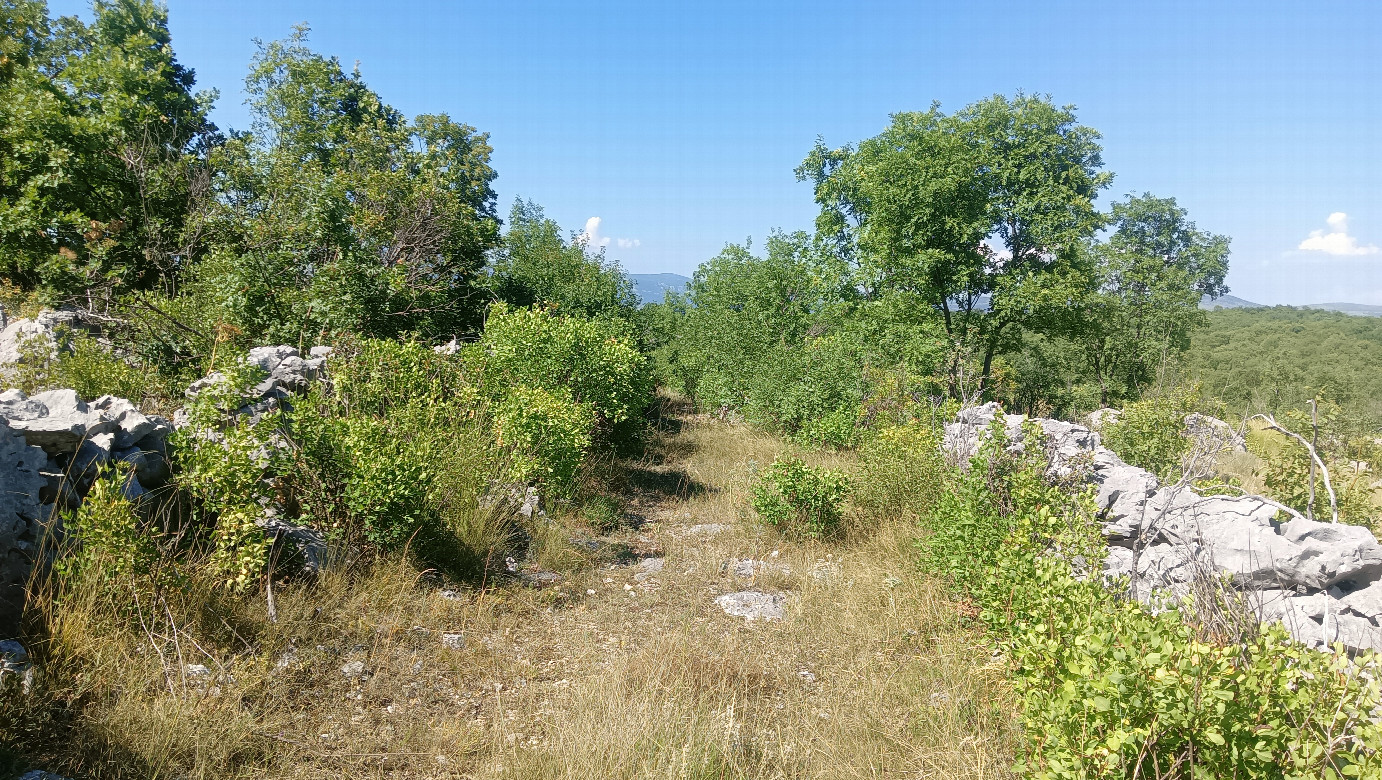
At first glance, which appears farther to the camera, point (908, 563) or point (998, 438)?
point (908, 563)

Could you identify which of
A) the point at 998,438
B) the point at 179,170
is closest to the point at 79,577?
the point at 998,438

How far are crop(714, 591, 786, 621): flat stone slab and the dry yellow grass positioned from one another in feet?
0.37

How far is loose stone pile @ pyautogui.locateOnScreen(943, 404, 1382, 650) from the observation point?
358cm

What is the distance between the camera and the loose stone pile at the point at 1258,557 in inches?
141

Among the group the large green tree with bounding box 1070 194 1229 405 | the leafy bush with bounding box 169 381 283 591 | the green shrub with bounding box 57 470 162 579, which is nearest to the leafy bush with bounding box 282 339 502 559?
the leafy bush with bounding box 169 381 283 591

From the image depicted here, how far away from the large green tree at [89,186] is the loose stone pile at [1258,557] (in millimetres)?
11790

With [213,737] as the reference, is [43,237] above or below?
above

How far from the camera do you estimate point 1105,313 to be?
812 inches

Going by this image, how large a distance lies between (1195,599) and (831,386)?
8418mm

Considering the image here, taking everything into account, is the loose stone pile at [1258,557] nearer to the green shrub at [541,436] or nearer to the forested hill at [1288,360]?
the green shrub at [541,436]

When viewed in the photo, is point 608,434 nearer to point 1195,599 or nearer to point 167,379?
point 167,379

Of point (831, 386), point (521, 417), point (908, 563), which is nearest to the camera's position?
point (908, 563)

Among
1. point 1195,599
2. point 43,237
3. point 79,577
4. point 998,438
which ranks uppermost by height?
point 43,237

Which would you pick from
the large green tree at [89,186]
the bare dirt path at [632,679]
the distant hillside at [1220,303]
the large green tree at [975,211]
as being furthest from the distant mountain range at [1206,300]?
the bare dirt path at [632,679]
